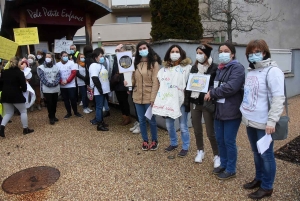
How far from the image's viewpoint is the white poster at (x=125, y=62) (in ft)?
15.2

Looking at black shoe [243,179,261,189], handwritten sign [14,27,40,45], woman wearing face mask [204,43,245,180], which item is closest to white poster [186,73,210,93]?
woman wearing face mask [204,43,245,180]

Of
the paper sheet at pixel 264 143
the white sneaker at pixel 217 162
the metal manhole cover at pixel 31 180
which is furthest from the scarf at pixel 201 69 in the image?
the metal manhole cover at pixel 31 180

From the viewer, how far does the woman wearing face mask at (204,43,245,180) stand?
10.2ft

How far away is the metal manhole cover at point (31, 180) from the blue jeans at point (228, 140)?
2363 millimetres

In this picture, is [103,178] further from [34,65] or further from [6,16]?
[6,16]

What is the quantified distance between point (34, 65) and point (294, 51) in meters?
8.88

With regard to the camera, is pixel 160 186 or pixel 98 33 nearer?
pixel 160 186

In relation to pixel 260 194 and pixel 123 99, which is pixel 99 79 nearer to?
pixel 123 99

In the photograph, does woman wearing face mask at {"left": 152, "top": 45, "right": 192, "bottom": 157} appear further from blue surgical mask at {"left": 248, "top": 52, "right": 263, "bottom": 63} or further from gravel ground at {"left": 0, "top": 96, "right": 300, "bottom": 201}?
blue surgical mask at {"left": 248, "top": 52, "right": 263, "bottom": 63}

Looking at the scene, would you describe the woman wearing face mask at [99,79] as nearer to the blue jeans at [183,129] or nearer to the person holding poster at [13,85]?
the person holding poster at [13,85]

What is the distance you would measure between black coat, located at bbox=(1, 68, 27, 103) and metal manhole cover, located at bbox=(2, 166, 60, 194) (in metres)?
1.97

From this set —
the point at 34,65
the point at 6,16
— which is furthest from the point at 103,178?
the point at 6,16

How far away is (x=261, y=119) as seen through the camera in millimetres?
2826

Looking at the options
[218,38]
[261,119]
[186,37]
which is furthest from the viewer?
[218,38]
